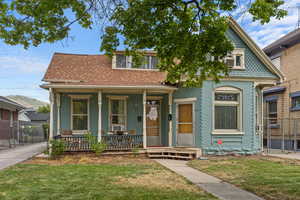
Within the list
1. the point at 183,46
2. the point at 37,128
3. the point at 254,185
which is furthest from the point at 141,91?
the point at 37,128

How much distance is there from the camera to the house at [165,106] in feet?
43.0

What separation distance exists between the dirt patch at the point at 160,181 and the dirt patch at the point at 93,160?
2.72 metres

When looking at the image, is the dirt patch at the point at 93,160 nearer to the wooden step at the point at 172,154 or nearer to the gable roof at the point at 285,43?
the wooden step at the point at 172,154

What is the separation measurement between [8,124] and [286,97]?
18237mm

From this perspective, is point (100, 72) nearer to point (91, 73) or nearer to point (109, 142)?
point (91, 73)

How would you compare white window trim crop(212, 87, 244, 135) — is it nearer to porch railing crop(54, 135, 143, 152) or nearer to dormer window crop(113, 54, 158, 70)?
porch railing crop(54, 135, 143, 152)

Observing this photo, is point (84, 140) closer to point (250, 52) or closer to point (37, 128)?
point (250, 52)

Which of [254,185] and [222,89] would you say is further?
[222,89]

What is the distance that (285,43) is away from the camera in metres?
17.6

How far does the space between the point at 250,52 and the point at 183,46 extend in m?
8.02

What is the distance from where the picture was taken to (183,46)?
721 centimetres

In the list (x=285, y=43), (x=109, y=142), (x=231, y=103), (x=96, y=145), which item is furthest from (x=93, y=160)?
(x=285, y=43)

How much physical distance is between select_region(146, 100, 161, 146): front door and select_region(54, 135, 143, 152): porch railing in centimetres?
104

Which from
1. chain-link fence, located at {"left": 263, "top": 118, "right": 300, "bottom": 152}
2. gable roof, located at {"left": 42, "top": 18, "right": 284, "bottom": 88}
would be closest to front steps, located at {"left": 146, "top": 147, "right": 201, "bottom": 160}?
gable roof, located at {"left": 42, "top": 18, "right": 284, "bottom": 88}
